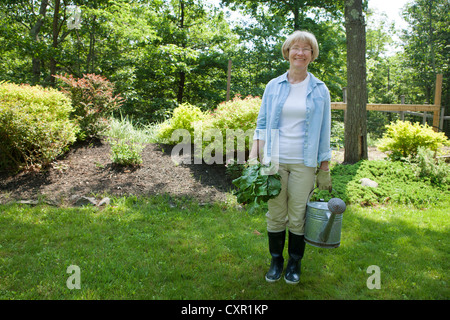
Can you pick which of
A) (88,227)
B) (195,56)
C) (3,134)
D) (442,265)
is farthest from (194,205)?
(195,56)

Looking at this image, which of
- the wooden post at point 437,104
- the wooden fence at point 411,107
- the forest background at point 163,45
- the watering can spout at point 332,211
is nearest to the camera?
the watering can spout at point 332,211

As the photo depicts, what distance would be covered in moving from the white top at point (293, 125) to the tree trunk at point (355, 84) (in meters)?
4.24

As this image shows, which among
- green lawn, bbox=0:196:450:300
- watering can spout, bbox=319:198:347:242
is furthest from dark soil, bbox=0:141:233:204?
watering can spout, bbox=319:198:347:242

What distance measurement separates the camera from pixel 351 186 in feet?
16.1

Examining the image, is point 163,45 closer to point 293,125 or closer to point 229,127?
point 229,127

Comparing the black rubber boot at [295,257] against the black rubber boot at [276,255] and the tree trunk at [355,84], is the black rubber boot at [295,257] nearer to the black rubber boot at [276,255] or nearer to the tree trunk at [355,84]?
the black rubber boot at [276,255]

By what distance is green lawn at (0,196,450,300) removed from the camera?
241 cm

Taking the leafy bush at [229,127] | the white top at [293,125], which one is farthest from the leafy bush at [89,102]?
the white top at [293,125]

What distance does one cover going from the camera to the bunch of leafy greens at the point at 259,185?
2256 mm

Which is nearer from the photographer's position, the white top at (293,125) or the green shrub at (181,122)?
the white top at (293,125)

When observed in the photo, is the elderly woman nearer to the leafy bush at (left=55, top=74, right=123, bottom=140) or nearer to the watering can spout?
the watering can spout

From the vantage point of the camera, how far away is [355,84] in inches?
237

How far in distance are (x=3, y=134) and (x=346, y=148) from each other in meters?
6.43

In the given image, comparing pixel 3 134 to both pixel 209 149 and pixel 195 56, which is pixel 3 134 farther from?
pixel 195 56
